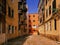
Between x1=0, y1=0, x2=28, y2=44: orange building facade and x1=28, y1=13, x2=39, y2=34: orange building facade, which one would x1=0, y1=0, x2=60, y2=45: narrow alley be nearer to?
x1=0, y1=0, x2=28, y2=44: orange building facade

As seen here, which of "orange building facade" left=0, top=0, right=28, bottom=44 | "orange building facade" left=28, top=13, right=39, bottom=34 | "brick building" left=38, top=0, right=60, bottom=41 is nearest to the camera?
"orange building facade" left=0, top=0, right=28, bottom=44

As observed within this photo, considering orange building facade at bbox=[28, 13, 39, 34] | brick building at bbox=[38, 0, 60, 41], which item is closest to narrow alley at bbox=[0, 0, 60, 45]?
brick building at bbox=[38, 0, 60, 41]

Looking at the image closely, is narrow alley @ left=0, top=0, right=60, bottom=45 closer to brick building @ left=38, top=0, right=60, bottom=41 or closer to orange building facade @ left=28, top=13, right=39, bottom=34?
brick building @ left=38, top=0, right=60, bottom=41

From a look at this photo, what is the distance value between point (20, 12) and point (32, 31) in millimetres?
35530

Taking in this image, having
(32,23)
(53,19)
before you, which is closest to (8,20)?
(53,19)

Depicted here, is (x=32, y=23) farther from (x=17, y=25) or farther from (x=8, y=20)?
(x=8, y=20)

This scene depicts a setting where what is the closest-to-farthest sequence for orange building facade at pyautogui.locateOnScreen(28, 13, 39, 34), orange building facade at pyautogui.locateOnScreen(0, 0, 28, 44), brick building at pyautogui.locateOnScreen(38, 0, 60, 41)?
orange building facade at pyautogui.locateOnScreen(0, 0, 28, 44), brick building at pyautogui.locateOnScreen(38, 0, 60, 41), orange building facade at pyautogui.locateOnScreen(28, 13, 39, 34)

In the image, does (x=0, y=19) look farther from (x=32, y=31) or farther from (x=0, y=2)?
(x=32, y=31)

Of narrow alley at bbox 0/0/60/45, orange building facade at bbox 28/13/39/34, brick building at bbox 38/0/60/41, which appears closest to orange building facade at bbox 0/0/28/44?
narrow alley at bbox 0/0/60/45

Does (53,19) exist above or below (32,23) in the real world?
above

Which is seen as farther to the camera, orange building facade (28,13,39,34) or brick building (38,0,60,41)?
orange building facade (28,13,39,34)

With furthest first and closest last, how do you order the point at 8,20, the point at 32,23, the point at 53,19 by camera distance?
the point at 32,23 → the point at 8,20 → the point at 53,19

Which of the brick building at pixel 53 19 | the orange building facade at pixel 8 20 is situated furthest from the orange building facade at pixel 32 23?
the brick building at pixel 53 19

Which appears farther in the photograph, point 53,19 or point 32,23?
point 32,23
